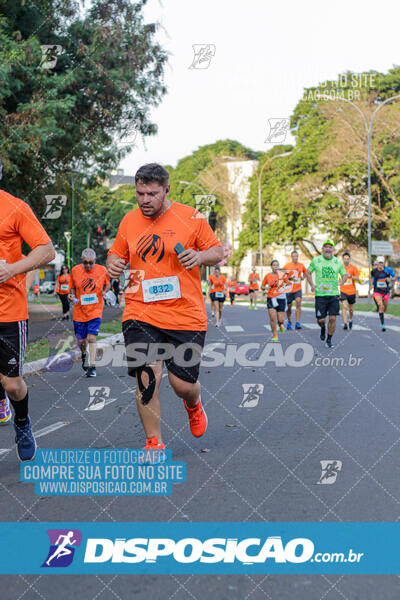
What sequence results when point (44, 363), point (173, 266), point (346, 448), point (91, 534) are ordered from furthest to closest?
1. point (44, 363)
2. point (346, 448)
3. point (173, 266)
4. point (91, 534)

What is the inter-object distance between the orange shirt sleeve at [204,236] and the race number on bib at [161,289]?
1.02 feet

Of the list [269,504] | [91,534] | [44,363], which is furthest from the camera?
[44,363]

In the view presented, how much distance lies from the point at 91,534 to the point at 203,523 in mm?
561

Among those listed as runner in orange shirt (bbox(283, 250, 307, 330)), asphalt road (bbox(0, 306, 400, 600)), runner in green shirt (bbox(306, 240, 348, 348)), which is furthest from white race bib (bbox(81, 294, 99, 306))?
runner in orange shirt (bbox(283, 250, 307, 330))

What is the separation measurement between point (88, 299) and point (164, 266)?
5861 millimetres

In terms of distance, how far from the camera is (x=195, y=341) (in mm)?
5152

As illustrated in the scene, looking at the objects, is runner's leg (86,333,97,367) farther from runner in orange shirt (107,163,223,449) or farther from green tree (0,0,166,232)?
green tree (0,0,166,232)

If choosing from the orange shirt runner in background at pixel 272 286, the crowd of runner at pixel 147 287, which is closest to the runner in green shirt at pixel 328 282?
the orange shirt runner in background at pixel 272 286

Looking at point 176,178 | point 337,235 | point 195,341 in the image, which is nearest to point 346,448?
point 195,341

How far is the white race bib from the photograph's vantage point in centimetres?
1080

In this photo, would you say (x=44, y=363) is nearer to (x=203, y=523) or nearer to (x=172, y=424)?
(x=172, y=424)

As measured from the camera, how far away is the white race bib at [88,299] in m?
10.8

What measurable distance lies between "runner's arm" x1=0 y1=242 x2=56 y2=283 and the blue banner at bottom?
5.04ft

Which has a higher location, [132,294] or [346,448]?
[132,294]
